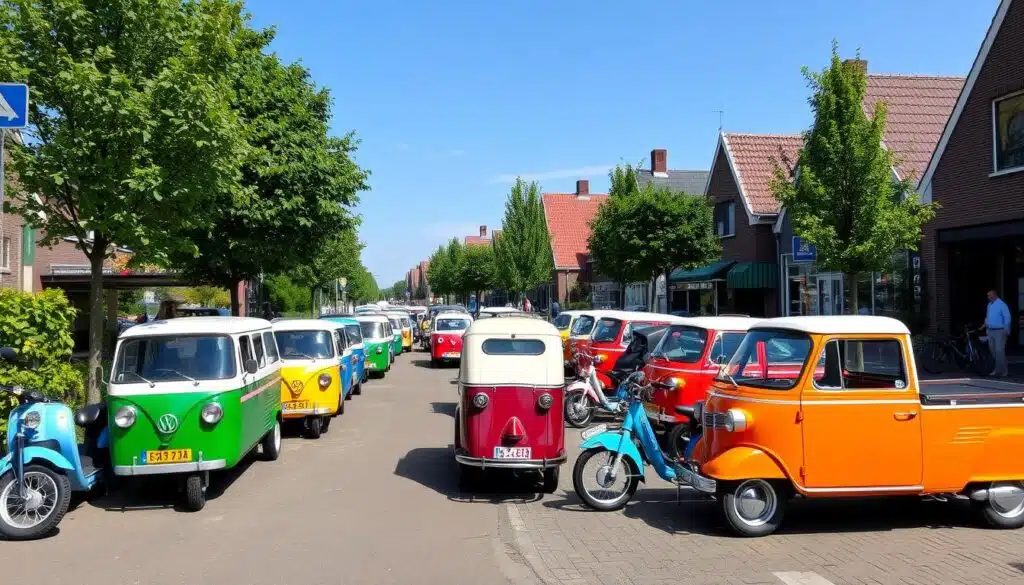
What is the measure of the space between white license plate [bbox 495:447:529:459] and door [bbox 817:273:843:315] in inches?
775

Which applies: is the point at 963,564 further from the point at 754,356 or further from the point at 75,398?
the point at 75,398

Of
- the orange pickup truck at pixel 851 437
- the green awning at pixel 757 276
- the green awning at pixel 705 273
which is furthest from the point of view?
the green awning at pixel 705 273

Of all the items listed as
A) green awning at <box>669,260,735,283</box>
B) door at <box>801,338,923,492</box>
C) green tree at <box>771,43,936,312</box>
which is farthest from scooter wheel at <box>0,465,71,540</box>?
green awning at <box>669,260,735,283</box>

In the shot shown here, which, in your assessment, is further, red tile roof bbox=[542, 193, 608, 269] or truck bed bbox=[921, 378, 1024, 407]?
red tile roof bbox=[542, 193, 608, 269]

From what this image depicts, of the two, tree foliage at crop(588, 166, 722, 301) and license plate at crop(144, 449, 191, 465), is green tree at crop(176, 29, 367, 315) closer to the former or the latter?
license plate at crop(144, 449, 191, 465)

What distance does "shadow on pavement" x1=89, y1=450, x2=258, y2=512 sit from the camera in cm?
843

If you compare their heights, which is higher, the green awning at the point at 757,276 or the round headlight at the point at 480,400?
the green awning at the point at 757,276

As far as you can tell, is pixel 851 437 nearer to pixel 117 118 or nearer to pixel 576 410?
pixel 576 410

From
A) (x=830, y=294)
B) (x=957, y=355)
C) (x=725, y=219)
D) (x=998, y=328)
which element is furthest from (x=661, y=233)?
(x=998, y=328)

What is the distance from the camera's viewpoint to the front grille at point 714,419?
23.7 ft

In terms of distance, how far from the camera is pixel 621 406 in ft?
29.4

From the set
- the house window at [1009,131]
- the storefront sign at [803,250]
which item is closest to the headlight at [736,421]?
the storefront sign at [803,250]

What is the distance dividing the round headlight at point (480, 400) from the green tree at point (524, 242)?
42.8 metres

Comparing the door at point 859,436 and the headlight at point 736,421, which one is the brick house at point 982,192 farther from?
the headlight at point 736,421
